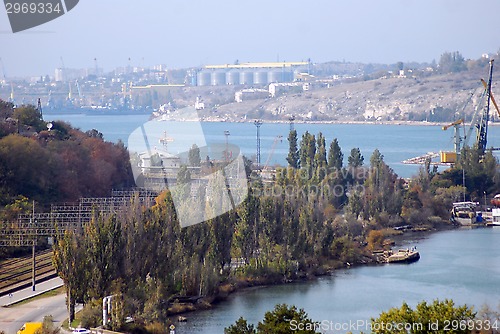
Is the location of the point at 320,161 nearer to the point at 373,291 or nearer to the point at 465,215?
the point at 465,215

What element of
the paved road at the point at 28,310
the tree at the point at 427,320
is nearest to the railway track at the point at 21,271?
the paved road at the point at 28,310

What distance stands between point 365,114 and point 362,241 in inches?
1380

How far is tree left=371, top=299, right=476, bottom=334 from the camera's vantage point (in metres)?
5.25

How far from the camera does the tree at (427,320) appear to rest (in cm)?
525

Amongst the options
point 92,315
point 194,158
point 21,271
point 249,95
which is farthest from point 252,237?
point 249,95

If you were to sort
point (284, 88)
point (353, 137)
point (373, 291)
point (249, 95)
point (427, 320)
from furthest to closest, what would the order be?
1. point (284, 88)
2. point (249, 95)
3. point (353, 137)
4. point (373, 291)
5. point (427, 320)

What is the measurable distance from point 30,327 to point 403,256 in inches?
197

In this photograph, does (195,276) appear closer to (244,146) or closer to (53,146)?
(53,146)

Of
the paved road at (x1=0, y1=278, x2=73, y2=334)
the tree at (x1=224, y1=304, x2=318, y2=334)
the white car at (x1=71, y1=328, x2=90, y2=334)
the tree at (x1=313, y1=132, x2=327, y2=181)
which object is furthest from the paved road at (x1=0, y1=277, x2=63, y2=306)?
the tree at (x1=313, y1=132, x2=327, y2=181)

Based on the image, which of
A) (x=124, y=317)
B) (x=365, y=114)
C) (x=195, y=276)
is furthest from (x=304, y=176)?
(x=365, y=114)

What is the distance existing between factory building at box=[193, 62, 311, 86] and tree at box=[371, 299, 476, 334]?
179 ft

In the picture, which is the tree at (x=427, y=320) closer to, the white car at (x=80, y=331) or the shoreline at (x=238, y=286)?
the white car at (x=80, y=331)

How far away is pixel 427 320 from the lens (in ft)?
17.4

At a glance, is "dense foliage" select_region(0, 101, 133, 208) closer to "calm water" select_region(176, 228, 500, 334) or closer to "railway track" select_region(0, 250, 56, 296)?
"railway track" select_region(0, 250, 56, 296)
